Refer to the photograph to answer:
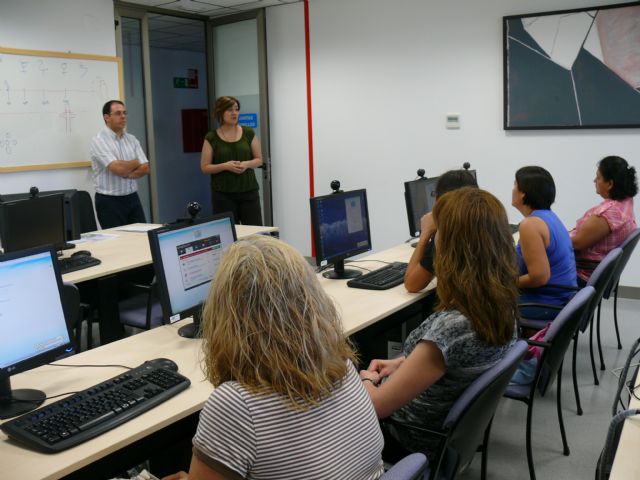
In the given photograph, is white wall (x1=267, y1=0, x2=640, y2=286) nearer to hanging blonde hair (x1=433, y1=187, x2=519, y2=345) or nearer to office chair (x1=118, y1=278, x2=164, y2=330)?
office chair (x1=118, y1=278, x2=164, y2=330)

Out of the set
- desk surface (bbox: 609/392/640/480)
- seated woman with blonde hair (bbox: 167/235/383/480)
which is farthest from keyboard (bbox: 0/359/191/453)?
desk surface (bbox: 609/392/640/480)

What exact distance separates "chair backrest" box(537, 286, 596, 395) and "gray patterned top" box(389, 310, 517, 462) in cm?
43

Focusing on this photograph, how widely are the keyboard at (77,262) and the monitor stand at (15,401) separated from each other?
1.49m

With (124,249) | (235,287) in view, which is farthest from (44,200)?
(235,287)

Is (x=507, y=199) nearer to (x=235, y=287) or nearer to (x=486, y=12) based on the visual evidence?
(x=486, y=12)

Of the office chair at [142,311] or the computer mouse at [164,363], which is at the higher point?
the computer mouse at [164,363]

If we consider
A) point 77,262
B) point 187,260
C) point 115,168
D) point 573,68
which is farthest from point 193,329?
point 573,68

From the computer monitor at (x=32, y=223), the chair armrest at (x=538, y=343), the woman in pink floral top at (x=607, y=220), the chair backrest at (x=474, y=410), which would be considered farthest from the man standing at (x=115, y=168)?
the chair backrest at (x=474, y=410)

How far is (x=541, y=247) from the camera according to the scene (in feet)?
9.56

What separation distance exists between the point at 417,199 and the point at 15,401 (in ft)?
8.67

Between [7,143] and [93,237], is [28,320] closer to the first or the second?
[93,237]

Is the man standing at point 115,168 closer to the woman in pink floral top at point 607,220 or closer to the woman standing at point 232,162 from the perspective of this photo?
the woman standing at point 232,162

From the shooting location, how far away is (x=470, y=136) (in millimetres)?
5492

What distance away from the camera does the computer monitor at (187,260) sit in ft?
7.10
